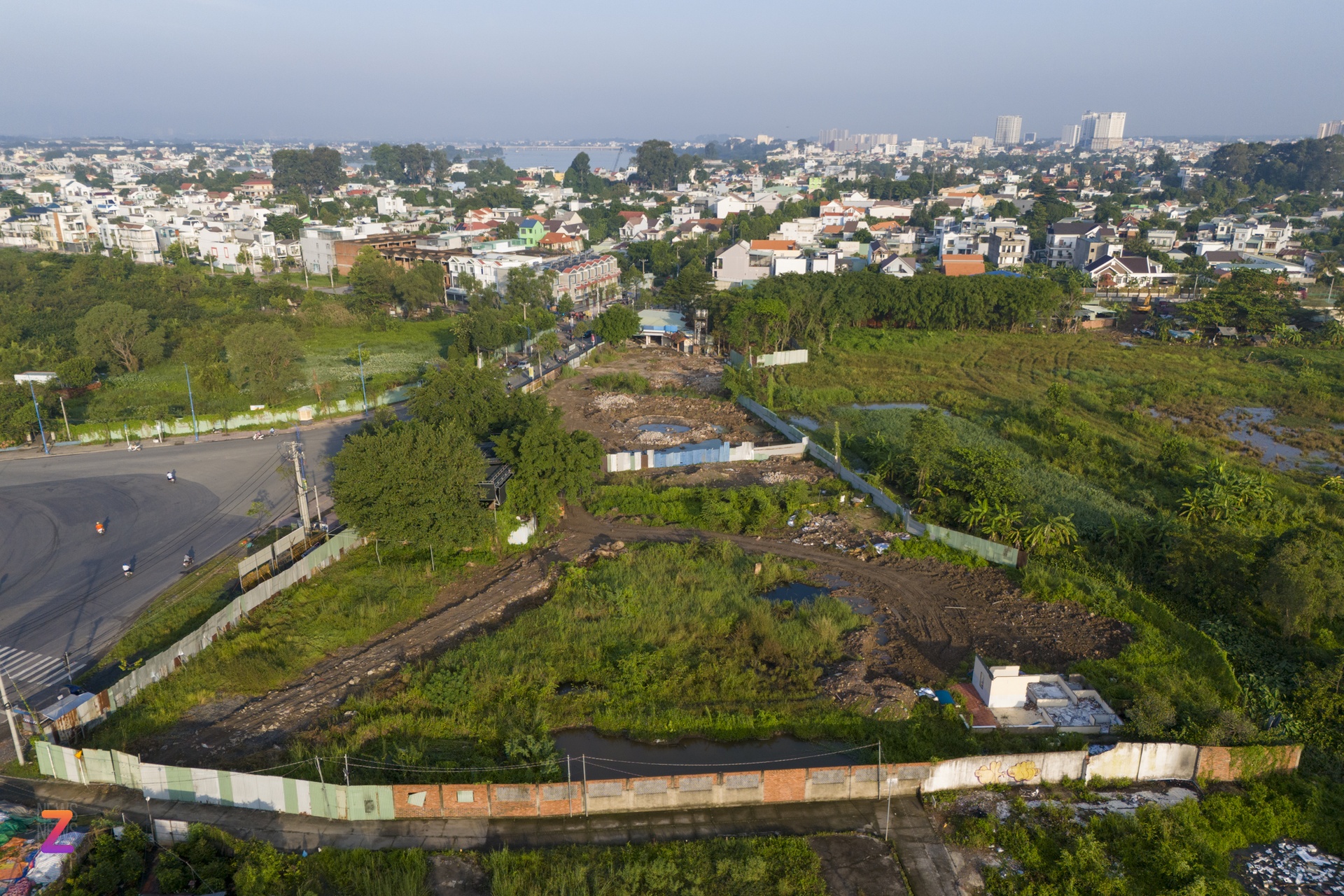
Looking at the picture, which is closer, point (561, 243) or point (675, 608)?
point (675, 608)

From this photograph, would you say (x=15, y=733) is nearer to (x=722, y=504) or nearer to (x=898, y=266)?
(x=722, y=504)

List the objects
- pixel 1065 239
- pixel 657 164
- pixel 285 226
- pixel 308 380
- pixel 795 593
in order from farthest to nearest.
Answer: pixel 657 164 → pixel 285 226 → pixel 1065 239 → pixel 308 380 → pixel 795 593

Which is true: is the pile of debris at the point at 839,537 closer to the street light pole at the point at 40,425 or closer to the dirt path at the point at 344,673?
the dirt path at the point at 344,673

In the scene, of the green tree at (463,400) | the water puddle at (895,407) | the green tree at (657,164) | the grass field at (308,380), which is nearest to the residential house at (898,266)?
the water puddle at (895,407)

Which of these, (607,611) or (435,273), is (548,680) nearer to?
(607,611)

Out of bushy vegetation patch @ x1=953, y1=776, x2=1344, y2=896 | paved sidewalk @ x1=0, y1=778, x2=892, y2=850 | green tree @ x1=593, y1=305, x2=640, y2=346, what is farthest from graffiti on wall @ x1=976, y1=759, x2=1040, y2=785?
green tree @ x1=593, y1=305, x2=640, y2=346

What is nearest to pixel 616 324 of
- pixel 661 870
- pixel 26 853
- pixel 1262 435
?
pixel 1262 435

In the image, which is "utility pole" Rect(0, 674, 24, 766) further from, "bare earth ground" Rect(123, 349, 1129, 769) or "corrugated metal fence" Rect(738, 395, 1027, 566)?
"corrugated metal fence" Rect(738, 395, 1027, 566)
